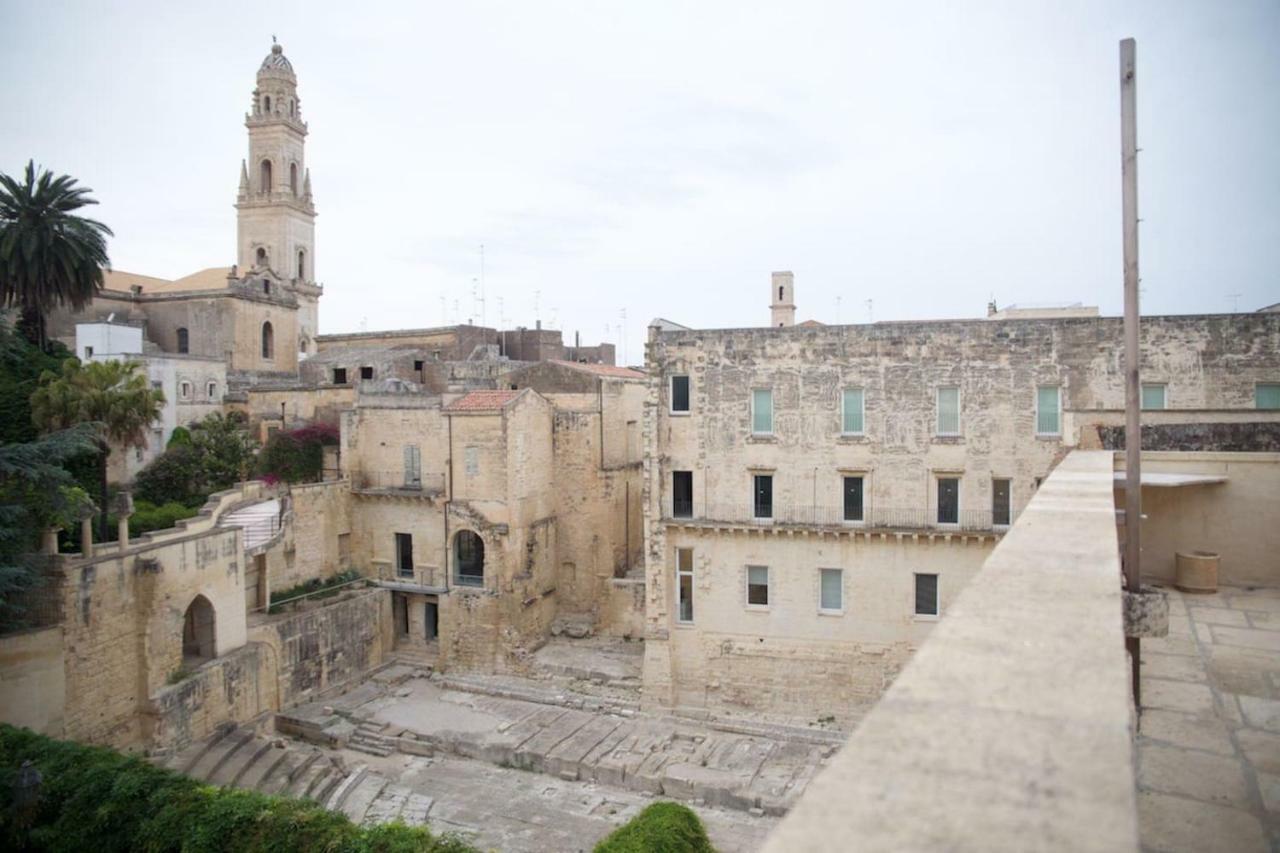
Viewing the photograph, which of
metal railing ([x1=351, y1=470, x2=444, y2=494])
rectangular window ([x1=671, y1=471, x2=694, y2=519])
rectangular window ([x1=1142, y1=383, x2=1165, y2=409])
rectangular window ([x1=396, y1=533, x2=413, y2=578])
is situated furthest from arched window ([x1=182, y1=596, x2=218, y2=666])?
rectangular window ([x1=1142, y1=383, x2=1165, y2=409])

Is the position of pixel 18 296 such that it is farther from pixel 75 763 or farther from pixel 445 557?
pixel 75 763

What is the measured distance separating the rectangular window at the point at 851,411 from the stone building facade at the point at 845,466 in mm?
40

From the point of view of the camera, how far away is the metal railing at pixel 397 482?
30.0 meters

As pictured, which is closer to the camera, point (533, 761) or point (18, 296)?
point (533, 761)

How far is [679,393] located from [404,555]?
40.7 feet

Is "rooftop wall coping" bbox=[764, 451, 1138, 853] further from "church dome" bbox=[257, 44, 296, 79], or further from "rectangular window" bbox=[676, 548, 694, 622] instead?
"church dome" bbox=[257, 44, 296, 79]

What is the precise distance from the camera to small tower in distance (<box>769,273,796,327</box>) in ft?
106

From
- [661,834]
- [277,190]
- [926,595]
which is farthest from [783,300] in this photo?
[277,190]

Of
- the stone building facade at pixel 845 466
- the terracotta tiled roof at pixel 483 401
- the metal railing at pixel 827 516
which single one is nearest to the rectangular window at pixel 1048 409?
the stone building facade at pixel 845 466

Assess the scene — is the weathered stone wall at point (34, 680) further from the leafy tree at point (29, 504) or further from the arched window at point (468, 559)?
the arched window at point (468, 559)

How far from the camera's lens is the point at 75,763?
16062mm

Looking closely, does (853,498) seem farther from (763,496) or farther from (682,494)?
(682,494)

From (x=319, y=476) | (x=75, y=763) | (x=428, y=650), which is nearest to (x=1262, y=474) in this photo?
(x=75, y=763)

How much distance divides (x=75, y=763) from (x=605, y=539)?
1748 cm
